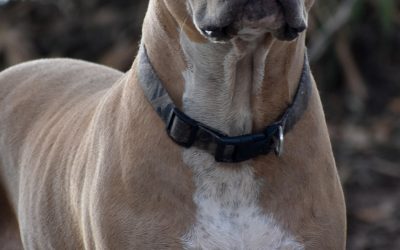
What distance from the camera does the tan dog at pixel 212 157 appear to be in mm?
4262

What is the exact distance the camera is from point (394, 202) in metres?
7.58

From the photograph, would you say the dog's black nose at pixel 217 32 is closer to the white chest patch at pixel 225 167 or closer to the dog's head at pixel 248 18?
the dog's head at pixel 248 18

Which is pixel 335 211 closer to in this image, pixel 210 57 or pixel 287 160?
pixel 287 160

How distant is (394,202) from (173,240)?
11.9ft

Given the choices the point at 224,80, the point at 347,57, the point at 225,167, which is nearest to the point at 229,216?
the point at 225,167

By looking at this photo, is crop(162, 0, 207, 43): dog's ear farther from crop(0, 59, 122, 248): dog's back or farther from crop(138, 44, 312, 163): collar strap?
crop(0, 59, 122, 248): dog's back

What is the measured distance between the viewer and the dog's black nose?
4.08 m

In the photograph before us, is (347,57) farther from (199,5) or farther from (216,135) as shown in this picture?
(199,5)

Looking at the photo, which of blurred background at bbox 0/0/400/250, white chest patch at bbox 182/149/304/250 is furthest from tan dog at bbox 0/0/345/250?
blurred background at bbox 0/0/400/250

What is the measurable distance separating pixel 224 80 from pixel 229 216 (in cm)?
52

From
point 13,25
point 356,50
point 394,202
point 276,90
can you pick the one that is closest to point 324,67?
point 356,50

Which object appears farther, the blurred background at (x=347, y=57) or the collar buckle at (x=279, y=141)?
the blurred background at (x=347, y=57)

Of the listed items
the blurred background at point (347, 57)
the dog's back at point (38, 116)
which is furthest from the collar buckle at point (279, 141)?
the blurred background at point (347, 57)

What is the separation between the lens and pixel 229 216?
4.33 meters
